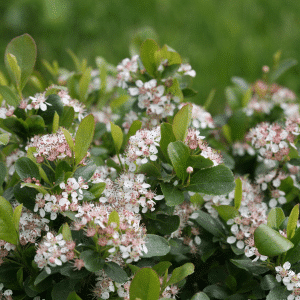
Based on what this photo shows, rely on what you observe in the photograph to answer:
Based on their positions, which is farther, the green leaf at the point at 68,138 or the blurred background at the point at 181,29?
the blurred background at the point at 181,29

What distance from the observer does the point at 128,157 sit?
1.17 metres

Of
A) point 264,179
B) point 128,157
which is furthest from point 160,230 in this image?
point 264,179

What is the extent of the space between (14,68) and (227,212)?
806mm

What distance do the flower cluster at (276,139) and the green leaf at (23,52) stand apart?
2.65 ft

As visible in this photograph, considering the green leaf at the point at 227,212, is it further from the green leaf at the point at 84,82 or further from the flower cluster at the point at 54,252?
the green leaf at the point at 84,82

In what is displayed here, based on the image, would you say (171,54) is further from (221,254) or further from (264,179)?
(221,254)

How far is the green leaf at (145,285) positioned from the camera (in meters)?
0.93

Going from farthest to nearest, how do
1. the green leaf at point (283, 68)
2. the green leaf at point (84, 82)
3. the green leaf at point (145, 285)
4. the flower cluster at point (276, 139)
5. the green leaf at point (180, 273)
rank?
the green leaf at point (283, 68), the green leaf at point (84, 82), the flower cluster at point (276, 139), the green leaf at point (180, 273), the green leaf at point (145, 285)

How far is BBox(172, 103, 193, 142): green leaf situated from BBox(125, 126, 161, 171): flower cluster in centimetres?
8

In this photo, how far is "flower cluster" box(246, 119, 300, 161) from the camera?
54.1 inches

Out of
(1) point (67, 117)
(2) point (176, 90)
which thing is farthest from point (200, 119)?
(1) point (67, 117)

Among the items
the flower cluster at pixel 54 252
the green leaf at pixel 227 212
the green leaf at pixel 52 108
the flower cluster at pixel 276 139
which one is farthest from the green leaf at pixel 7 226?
the flower cluster at pixel 276 139

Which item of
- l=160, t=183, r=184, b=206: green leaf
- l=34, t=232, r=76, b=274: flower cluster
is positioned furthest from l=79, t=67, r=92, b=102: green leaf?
l=34, t=232, r=76, b=274: flower cluster

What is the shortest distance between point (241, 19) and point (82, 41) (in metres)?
1.66
